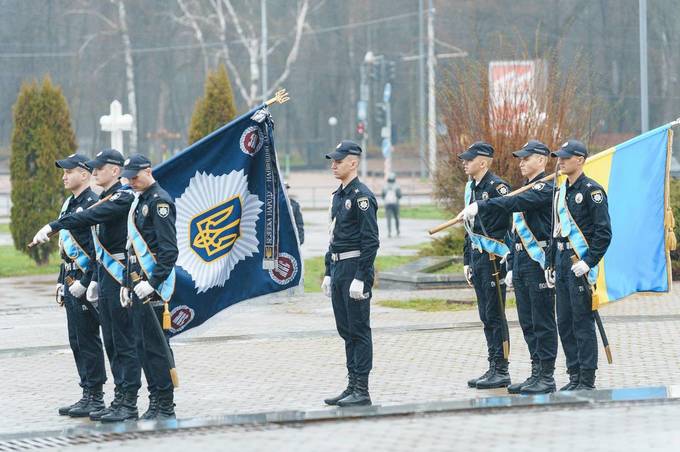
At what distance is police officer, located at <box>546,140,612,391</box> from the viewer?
930 centimetres

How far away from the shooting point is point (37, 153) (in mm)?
24938

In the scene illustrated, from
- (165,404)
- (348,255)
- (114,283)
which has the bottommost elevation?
(165,404)

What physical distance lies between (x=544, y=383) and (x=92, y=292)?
3.48 m

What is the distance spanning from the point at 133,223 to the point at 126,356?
3.23 ft

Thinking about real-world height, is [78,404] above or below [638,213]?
below

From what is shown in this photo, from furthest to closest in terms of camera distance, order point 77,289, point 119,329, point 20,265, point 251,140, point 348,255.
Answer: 1. point 20,265
2. point 251,140
3. point 348,255
4. point 77,289
5. point 119,329

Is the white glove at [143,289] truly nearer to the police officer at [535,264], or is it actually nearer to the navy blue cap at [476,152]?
the police officer at [535,264]

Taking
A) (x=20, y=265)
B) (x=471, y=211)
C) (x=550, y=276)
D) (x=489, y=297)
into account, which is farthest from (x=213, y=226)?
(x=20, y=265)

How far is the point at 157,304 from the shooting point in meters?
8.94

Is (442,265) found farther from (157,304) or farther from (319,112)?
(319,112)

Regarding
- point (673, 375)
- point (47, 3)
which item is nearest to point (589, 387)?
point (673, 375)

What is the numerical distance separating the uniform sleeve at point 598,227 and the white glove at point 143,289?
3173 millimetres

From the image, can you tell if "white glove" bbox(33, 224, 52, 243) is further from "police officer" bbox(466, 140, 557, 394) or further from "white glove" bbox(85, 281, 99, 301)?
"police officer" bbox(466, 140, 557, 394)

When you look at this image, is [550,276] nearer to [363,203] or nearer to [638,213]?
[638,213]
